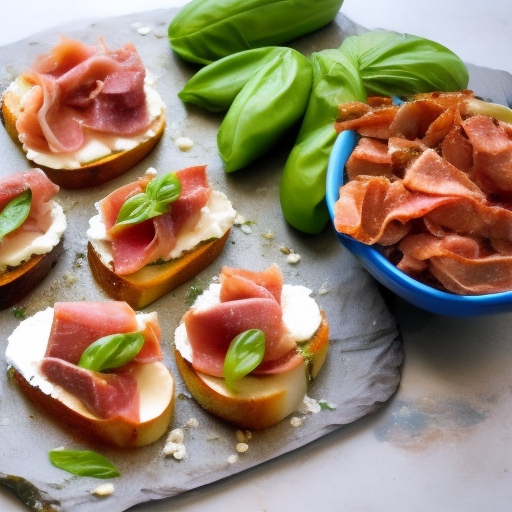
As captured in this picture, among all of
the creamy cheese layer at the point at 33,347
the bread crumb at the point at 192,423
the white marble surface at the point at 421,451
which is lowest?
the white marble surface at the point at 421,451

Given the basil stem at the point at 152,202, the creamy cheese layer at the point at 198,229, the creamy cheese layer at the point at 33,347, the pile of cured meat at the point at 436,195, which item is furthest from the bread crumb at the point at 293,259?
the creamy cheese layer at the point at 33,347

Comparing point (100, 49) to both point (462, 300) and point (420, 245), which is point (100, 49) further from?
point (462, 300)

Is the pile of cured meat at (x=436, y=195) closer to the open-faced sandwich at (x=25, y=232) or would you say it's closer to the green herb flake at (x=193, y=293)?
the green herb flake at (x=193, y=293)

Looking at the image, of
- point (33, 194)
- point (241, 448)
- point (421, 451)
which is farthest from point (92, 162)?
point (421, 451)

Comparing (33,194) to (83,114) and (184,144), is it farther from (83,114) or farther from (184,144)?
(184,144)

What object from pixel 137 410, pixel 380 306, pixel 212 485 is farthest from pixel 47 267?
pixel 380 306

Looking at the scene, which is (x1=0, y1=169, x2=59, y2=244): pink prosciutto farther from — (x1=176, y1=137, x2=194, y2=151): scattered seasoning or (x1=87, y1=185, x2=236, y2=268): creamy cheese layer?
(x1=176, y1=137, x2=194, y2=151): scattered seasoning

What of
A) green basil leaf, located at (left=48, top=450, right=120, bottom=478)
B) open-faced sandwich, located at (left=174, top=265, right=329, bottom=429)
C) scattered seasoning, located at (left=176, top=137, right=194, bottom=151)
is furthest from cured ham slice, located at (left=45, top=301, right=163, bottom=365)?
scattered seasoning, located at (left=176, top=137, right=194, bottom=151)
